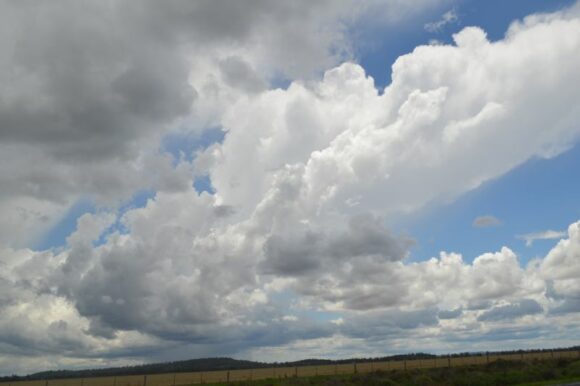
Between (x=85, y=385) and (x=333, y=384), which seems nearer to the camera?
(x=333, y=384)

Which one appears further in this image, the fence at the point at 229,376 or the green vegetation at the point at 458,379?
the fence at the point at 229,376

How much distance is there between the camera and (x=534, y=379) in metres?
67.9

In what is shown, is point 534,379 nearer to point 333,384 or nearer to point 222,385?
point 333,384

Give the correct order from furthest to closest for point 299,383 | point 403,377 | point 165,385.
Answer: point 165,385, point 403,377, point 299,383

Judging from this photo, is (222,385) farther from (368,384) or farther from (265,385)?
(368,384)

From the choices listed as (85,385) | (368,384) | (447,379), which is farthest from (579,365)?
(85,385)

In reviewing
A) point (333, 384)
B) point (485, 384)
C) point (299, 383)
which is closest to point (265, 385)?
point (299, 383)

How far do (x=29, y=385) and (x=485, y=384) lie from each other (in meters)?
75.9

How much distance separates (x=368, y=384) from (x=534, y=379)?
21.4 m

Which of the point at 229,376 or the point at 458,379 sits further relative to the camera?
the point at 229,376

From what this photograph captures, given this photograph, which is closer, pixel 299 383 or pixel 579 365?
pixel 299 383

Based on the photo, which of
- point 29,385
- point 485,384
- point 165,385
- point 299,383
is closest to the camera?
point 485,384

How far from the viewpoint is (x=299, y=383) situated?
66625 mm

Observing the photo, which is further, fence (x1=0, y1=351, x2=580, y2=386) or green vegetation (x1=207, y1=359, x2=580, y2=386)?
fence (x1=0, y1=351, x2=580, y2=386)
